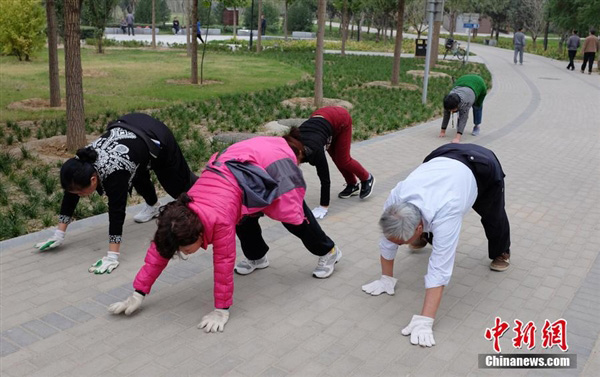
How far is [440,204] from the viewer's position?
3.41 meters

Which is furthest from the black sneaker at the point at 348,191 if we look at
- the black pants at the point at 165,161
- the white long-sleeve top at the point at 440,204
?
the white long-sleeve top at the point at 440,204

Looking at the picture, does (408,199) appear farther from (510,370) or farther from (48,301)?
(48,301)

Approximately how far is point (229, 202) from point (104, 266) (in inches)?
64.4

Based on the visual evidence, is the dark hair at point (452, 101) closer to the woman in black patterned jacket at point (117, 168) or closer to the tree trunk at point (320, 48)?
the tree trunk at point (320, 48)

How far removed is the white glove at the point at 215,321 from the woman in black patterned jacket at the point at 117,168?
1215mm

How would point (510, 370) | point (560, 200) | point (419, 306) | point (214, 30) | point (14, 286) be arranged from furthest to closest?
point (214, 30)
point (560, 200)
point (14, 286)
point (419, 306)
point (510, 370)

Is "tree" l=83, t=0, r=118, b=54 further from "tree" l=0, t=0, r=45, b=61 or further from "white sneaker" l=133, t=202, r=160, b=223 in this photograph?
"white sneaker" l=133, t=202, r=160, b=223

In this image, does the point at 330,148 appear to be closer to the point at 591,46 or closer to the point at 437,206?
the point at 437,206

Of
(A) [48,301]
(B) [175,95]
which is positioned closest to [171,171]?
(A) [48,301]

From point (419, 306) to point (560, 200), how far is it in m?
3.41

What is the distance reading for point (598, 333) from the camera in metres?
3.75

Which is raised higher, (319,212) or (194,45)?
(194,45)

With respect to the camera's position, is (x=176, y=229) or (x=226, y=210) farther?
(x=226, y=210)

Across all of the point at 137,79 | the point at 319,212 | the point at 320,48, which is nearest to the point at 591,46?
the point at 320,48
